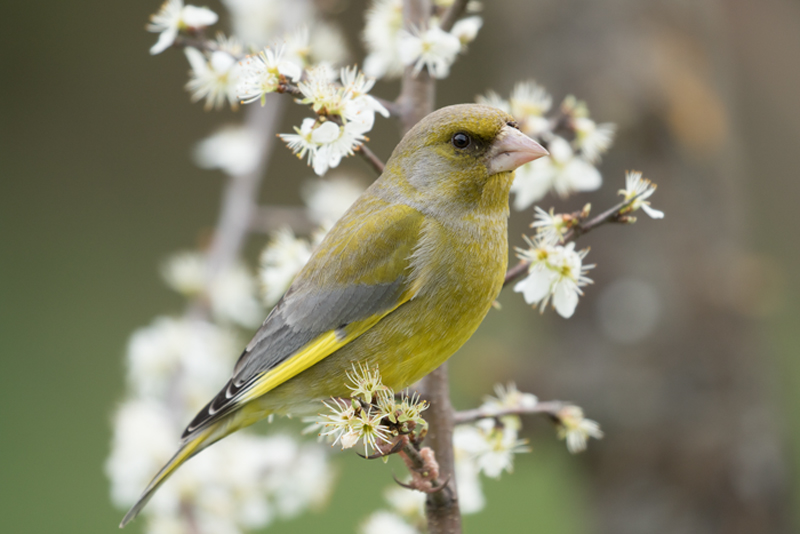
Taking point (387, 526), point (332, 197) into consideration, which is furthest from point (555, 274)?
point (332, 197)

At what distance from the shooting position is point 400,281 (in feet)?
7.13

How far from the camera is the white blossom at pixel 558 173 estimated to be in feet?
7.55

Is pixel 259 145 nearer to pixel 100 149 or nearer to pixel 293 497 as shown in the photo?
pixel 293 497

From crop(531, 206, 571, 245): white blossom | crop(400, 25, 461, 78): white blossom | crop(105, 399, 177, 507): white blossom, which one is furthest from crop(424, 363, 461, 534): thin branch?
crop(105, 399, 177, 507): white blossom

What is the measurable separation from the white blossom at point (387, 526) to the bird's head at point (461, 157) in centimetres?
95

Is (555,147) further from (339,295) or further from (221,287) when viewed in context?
(221,287)

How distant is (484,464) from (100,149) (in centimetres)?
874

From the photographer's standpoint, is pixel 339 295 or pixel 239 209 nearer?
pixel 339 295

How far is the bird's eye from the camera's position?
86.6 inches

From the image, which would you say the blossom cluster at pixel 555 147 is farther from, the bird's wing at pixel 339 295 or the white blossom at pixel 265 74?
the white blossom at pixel 265 74

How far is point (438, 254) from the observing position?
7.09 ft

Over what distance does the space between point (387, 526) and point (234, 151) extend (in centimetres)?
171

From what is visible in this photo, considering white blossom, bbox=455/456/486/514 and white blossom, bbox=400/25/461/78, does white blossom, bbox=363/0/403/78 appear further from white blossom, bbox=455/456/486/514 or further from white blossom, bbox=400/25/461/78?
white blossom, bbox=455/456/486/514

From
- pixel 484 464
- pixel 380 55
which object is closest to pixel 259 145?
pixel 380 55
